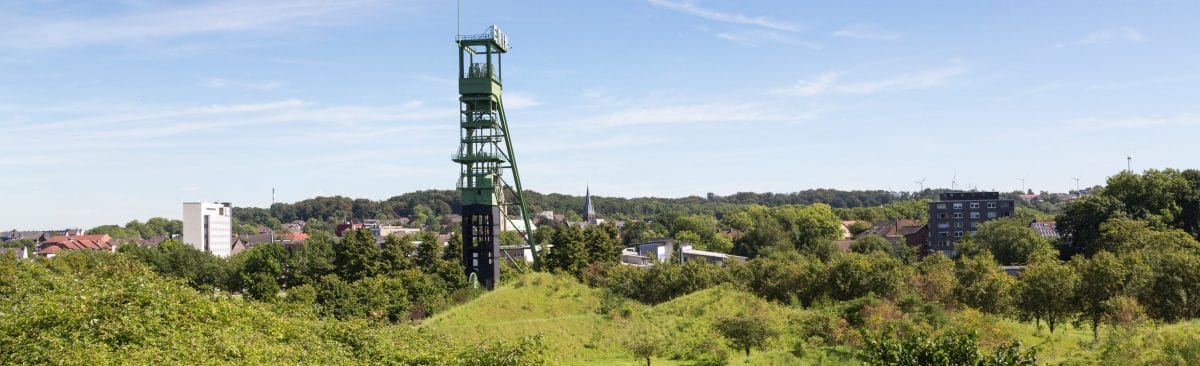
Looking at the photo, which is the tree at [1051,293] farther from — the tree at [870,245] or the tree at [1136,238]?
the tree at [870,245]

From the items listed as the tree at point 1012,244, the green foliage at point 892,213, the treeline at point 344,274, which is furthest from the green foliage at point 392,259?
the green foliage at point 892,213

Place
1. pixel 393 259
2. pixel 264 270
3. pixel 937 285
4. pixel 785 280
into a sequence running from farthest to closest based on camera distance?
1. pixel 264 270
2. pixel 393 259
3. pixel 785 280
4. pixel 937 285

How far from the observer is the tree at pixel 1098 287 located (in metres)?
35.1

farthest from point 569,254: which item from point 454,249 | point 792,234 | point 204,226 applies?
point 204,226

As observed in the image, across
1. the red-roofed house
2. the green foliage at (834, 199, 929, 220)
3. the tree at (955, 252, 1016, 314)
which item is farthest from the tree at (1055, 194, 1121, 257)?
the red-roofed house

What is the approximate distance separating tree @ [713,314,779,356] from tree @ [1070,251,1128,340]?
13476 millimetres

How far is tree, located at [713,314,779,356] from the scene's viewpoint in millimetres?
32219

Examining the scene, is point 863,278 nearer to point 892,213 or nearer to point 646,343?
point 646,343

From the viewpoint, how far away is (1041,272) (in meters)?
36.2

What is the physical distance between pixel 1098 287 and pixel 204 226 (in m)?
119

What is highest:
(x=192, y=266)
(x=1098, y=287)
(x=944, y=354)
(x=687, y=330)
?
(x=944, y=354)

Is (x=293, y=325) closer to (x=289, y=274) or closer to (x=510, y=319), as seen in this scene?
(x=510, y=319)

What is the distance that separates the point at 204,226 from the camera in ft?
413

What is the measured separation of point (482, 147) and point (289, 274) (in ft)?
78.4
